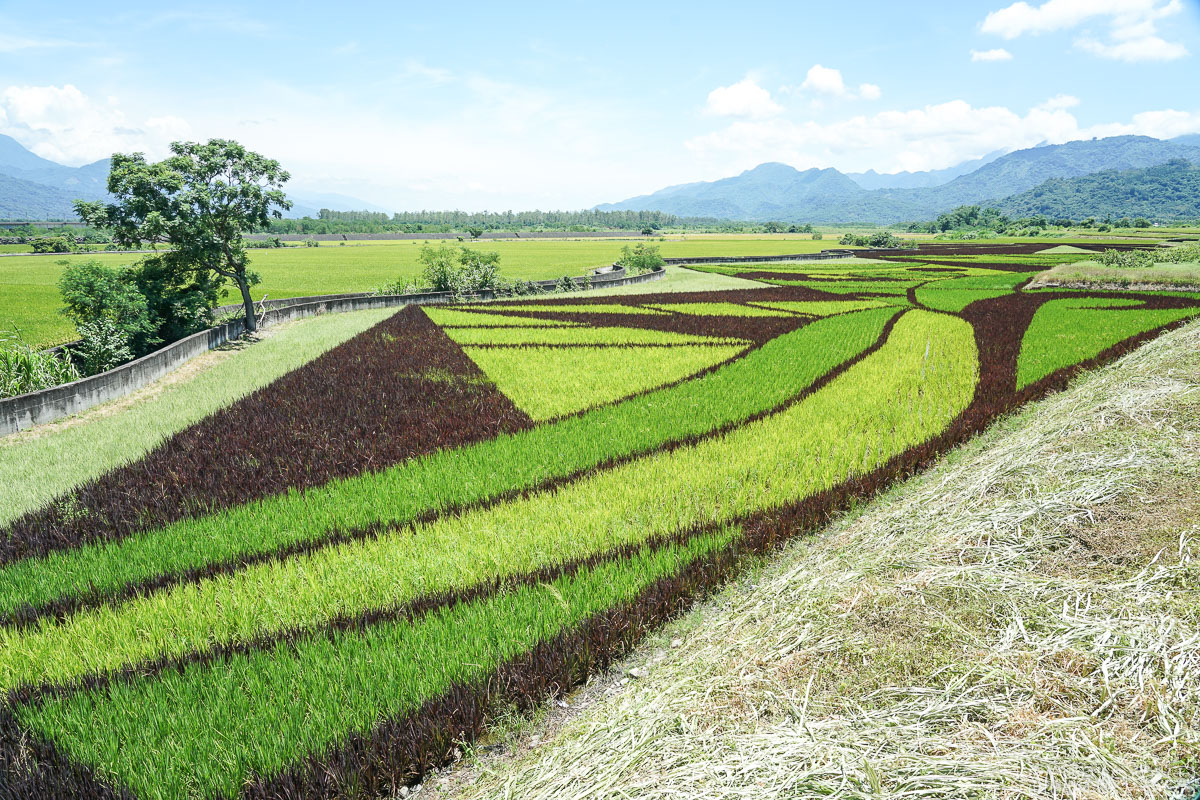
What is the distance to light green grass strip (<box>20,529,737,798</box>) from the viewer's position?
11.2 feet

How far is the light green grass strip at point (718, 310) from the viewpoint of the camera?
25.3 m

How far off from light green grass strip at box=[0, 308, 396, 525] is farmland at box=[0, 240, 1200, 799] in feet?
1.41

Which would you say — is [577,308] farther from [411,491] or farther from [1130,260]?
[1130,260]

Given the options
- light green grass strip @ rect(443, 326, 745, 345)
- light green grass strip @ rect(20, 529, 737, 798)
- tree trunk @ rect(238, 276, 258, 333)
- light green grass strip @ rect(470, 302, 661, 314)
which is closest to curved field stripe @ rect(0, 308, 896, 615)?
light green grass strip @ rect(20, 529, 737, 798)

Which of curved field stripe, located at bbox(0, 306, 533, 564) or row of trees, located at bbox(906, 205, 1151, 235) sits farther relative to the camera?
row of trees, located at bbox(906, 205, 1151, 235)

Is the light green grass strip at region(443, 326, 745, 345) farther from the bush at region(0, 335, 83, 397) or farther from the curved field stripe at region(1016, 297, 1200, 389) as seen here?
the bush at region(0, 335, 83, 397)

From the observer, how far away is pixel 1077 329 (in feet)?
60.5

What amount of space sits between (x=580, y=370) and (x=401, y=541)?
9.41m

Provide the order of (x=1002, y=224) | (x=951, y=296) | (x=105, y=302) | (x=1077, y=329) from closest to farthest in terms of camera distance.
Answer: (x=105, y=302) < (x=1077, y=329) < (x=951, y=296) < (x=1002, y=224)

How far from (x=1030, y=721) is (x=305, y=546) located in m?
6.51

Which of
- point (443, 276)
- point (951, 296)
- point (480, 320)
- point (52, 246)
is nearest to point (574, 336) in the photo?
point (480, 320)

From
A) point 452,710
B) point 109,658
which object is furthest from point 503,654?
point 109,658

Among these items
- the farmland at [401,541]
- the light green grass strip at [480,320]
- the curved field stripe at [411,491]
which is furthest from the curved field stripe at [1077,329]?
the light green grass strip at [480,320]

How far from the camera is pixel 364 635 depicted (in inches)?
182
